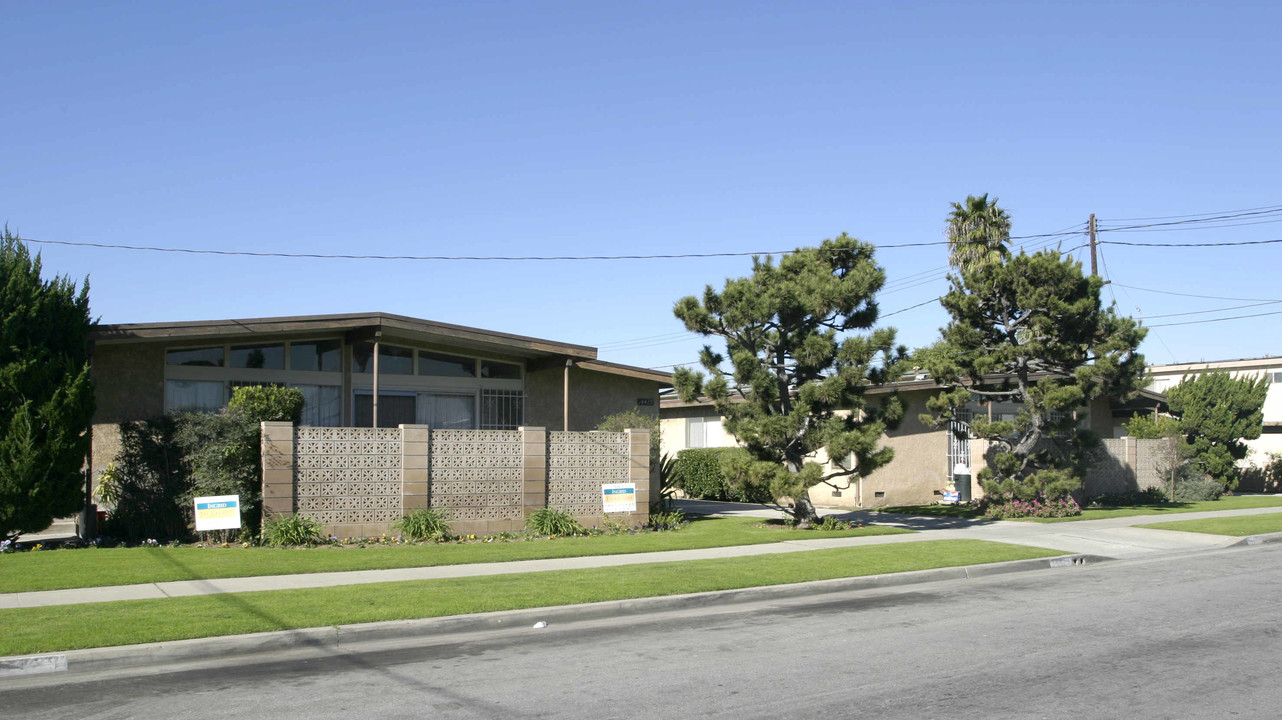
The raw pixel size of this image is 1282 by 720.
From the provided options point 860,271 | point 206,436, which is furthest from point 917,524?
point 206,436

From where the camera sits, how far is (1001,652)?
28.8ft

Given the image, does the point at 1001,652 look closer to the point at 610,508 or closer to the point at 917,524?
the point at 610,508

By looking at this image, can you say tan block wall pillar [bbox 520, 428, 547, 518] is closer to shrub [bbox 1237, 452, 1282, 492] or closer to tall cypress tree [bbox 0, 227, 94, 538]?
tall cypress tree [bbox 0, 227, 94, 538]

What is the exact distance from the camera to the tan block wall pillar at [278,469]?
52.0 ft

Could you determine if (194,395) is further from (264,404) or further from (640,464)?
(640,464)

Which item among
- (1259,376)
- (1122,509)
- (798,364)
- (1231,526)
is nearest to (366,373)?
(798,364)

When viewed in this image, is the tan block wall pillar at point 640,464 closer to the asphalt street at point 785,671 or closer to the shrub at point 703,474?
the asphalt street at point 785,671

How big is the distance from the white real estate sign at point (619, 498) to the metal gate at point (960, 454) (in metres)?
10.4

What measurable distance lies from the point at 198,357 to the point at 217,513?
4.91 meters

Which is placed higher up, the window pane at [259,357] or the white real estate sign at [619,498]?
the window pane at [259,357]

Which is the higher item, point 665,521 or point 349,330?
point 349,330

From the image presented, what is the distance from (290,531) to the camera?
1574 cm

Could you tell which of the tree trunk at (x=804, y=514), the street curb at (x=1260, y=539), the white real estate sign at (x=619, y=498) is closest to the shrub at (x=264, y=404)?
the white real estate sign at (x=619, y=498)

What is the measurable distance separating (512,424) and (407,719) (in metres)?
16.5
